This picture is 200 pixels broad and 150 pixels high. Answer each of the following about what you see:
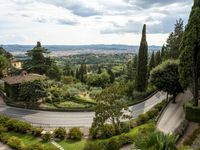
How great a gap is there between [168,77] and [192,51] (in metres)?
11.2

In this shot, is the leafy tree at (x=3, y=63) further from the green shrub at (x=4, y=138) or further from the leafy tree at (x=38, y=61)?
the green shrub at (x=4, y=138)

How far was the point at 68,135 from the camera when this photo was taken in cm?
3812

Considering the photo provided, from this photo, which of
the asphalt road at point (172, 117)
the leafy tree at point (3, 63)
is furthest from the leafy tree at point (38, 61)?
the asphalt road at point (172, 117)

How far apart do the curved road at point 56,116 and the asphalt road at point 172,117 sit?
5.87m

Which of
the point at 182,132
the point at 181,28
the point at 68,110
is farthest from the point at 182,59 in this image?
the point at 181,28

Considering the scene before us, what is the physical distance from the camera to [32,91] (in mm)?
51938

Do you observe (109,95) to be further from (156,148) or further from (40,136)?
(156,148)

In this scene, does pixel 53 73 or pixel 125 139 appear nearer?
pixel 125 139

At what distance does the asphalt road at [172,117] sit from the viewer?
119ft

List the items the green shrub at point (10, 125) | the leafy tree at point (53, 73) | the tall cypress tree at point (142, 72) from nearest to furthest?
the green shrub at point (10, 125) → the tall cypress tree at point (142, 72) → the leafy tree at point (53, 73)

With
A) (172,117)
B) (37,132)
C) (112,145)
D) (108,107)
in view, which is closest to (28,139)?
(37,132)

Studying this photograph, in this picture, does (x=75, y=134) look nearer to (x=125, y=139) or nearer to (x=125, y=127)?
(x=125, y=127)

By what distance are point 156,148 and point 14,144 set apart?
796 inches

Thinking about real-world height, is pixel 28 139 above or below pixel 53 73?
below
